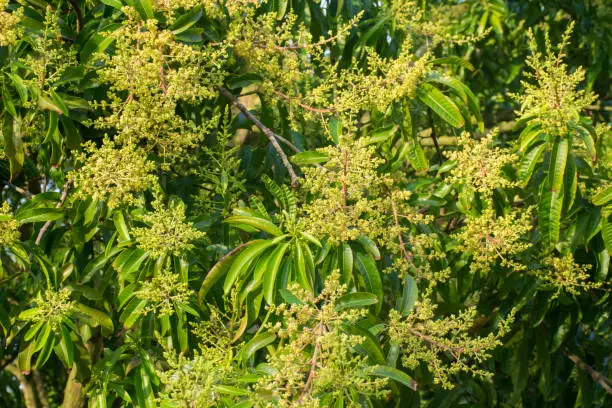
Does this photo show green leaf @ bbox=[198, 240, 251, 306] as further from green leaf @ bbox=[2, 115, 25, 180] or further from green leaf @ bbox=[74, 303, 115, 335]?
green leaf @ bbox=[2, 115, 25, 180]

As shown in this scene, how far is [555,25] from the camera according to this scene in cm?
394

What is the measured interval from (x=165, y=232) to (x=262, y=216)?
240mm

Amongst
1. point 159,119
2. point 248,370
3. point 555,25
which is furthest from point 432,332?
point 555,25

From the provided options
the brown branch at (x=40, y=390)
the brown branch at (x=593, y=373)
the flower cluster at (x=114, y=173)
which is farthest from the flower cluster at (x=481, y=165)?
the brown branch at (x=40, y=390)

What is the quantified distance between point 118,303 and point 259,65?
716mm

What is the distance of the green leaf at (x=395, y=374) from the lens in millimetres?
1772

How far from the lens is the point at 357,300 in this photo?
1.83 meters

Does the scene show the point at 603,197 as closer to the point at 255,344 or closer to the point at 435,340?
the point at 435,340

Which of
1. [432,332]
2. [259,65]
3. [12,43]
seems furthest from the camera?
[259,65]

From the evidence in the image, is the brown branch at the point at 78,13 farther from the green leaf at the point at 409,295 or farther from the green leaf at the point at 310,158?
the green leaf at the point at 409,295

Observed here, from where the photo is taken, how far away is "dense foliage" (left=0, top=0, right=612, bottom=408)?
1.85m

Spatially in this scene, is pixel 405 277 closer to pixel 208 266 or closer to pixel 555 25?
pixel 208 266

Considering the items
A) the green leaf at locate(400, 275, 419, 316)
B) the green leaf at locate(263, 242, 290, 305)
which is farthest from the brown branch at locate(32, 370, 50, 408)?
the green leaf at locate(400, 275, 419, 316)

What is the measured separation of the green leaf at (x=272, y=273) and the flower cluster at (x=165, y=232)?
0.55 feet
